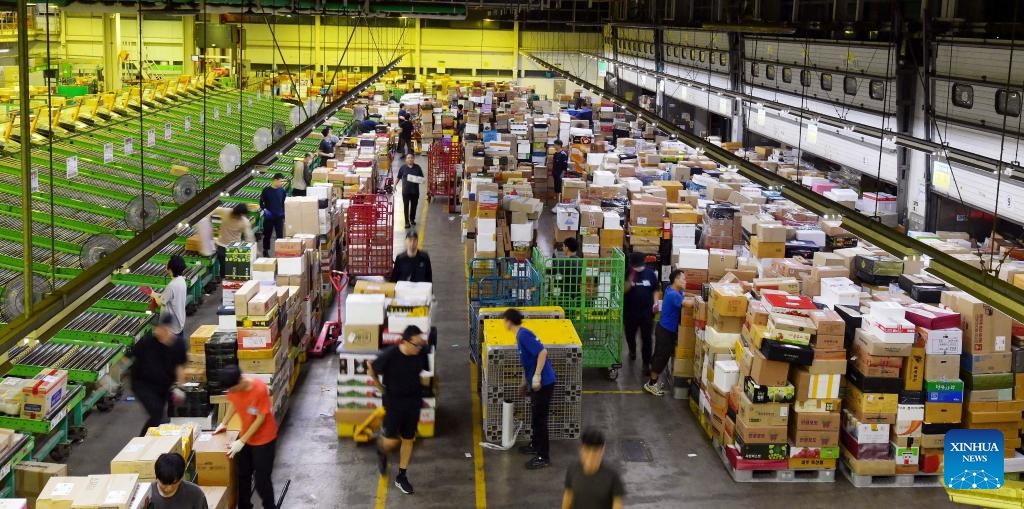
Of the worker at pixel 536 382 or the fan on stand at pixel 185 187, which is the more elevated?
the fan on stand at pixel 185 187

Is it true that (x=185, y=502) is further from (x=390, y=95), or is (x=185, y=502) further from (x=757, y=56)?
(x=390, y=95)

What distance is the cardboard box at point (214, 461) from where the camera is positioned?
7254mm

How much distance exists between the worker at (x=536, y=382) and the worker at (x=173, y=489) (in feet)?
11.4

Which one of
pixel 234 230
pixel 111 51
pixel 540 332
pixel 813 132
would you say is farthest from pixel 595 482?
pixel 111 51

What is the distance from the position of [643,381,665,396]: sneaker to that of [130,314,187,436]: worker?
201 inches

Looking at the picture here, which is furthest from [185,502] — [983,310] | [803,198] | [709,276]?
[709,276]

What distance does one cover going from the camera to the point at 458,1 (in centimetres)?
1812

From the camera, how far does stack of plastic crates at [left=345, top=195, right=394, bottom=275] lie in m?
14.1

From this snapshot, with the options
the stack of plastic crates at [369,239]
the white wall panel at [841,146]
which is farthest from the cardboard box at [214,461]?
the white wall panel at [841,146]

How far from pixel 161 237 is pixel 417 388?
293 cm

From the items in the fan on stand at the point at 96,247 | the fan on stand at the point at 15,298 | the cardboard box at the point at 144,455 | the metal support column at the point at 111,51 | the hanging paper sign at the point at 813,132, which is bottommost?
the cardboard box at the point at 144,455

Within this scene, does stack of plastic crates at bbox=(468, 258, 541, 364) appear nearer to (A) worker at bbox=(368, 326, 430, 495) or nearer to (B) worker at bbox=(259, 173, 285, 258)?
(A) worker at bbox=(368, 326, 430, 495)

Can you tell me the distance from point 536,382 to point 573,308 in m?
2.77

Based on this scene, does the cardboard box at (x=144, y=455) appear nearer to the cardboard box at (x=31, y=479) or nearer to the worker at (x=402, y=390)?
the cardboard box at (x=31, y=479)
